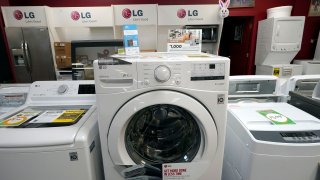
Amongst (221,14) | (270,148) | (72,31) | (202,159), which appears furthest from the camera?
(72,31)

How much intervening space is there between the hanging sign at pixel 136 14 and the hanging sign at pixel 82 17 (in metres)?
0.15

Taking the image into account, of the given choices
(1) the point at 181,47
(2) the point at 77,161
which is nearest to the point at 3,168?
(2) the point at 77,161

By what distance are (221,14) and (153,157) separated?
3046 millimetres

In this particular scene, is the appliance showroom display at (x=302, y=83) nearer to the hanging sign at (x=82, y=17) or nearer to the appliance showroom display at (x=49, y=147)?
the appliance showroom display at (x=49, y=147)

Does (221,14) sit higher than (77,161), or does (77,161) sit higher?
(221,14)

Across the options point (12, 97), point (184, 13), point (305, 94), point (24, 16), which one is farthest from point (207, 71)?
point (24, 16)

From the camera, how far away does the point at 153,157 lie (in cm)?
116

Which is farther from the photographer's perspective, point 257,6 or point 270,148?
point 257,6

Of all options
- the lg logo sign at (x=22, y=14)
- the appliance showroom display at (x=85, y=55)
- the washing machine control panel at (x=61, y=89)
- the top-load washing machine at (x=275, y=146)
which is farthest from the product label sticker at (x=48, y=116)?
the lg logo sign at (x=22, y=14)

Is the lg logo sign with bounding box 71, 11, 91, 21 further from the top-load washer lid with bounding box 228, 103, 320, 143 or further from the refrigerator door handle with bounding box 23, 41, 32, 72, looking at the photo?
the top-load washer lid with bounding box 228, 103, 320, 143

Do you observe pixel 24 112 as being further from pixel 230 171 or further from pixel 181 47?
pixel 230 171

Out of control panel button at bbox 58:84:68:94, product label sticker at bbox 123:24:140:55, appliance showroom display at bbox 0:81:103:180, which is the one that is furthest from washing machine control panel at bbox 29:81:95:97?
product label sticker at bbox 123:24:140:55

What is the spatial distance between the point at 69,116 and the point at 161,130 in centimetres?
58

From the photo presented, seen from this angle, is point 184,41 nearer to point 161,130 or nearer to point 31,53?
point 161,130
